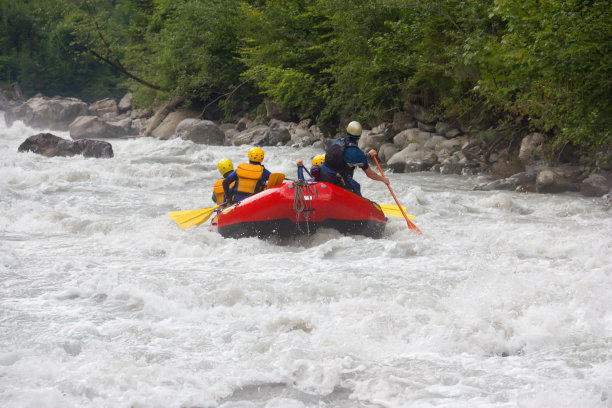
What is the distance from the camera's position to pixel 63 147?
14.0 metres

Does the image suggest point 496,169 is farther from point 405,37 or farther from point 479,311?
point 479,311

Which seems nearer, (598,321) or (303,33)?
(598,321)

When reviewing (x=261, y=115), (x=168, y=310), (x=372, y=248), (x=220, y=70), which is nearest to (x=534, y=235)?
(x=372, y=248)

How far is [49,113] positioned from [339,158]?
2342 centimetres

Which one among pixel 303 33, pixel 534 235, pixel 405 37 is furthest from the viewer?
pixel 303 33

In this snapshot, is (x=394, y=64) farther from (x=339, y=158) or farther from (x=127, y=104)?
(x=127, y=104)

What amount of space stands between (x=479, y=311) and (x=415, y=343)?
658 mm

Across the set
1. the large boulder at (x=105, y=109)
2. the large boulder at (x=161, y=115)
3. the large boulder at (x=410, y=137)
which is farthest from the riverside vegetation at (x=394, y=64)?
the large boulder at (x=105, y=109)

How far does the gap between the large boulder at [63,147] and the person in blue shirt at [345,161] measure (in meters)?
8.70

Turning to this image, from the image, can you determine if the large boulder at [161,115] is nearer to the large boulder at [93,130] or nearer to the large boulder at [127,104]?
the large boulder at [93,130]

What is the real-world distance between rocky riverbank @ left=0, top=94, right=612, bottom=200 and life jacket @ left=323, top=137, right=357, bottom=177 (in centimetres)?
388

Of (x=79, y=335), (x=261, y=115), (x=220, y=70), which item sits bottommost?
(x=79, y=335)

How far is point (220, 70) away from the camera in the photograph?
21.3 metres

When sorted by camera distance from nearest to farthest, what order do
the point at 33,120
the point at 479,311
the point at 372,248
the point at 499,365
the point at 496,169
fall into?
the point at 499,365, the point at 479,311, the point at 372,248, the point at 496,169, the point at 33,120
